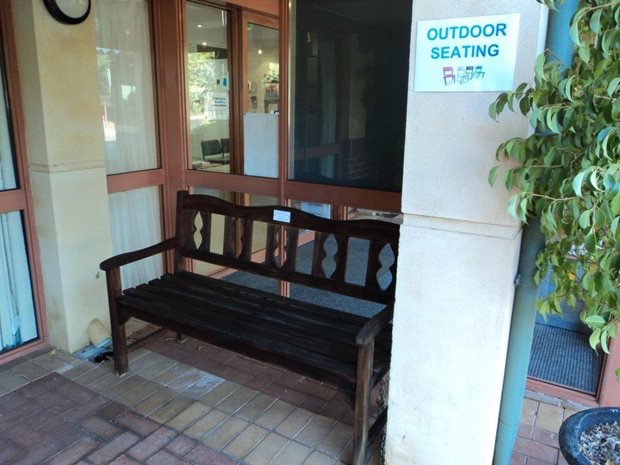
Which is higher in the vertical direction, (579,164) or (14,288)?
(579,164)

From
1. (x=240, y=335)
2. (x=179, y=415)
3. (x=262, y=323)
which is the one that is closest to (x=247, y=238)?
(x=262, y=323)

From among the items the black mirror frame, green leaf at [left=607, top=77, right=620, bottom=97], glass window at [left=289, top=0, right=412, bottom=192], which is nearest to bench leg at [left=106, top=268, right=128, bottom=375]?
glass window at [left=289, top=0, right=412, bottom=192]

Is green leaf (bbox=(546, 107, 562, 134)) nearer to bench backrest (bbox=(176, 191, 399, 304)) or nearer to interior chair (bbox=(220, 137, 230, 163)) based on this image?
bench backrest (bbox=(176, 191, 399, 304))

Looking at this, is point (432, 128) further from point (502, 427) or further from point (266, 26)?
point (266, 26)

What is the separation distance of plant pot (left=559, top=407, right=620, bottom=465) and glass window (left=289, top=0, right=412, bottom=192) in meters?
1.40

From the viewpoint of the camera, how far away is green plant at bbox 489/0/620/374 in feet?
Result: 4.09

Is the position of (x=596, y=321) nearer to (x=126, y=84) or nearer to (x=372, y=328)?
(x=372, y=328)

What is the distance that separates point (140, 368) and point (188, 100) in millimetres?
1866

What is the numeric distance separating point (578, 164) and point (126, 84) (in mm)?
2992

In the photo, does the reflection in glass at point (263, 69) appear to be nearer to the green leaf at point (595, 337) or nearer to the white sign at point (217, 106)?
the white sign at point (217, 106)

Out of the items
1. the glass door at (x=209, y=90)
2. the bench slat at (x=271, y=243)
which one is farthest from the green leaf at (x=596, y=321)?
the glass door at (x=209, y=90)

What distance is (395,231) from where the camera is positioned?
241 cm

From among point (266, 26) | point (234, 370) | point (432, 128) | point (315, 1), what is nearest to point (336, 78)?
point (315, 1)

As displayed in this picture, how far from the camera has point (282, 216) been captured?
278 centimetres
